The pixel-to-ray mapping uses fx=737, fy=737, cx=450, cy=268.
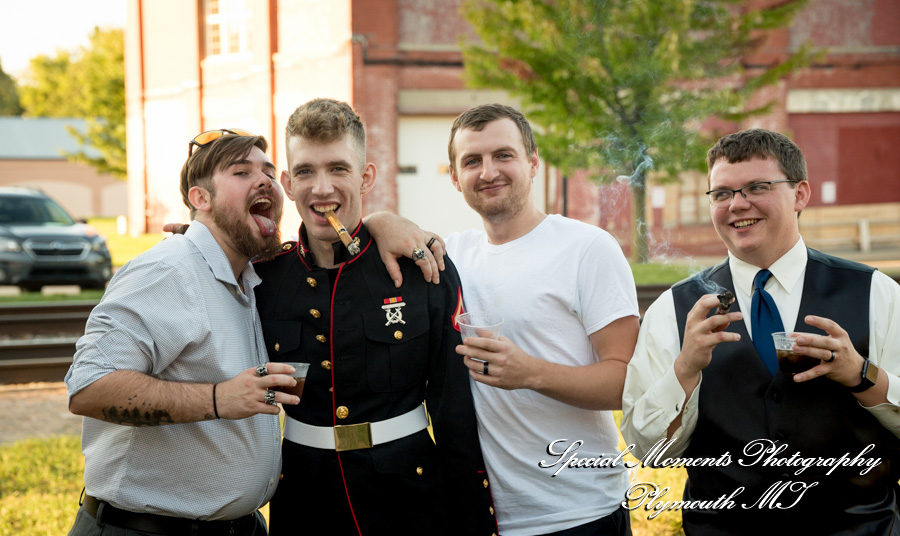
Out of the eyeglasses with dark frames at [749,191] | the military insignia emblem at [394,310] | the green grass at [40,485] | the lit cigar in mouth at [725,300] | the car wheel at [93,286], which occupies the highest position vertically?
the eyeglasses with dark frames at [749,191]

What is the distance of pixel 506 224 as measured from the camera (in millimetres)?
3262

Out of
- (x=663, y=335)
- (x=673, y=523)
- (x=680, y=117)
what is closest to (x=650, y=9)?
(x=680, y=117)

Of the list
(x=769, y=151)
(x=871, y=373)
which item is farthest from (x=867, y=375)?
(x=769, y=151)

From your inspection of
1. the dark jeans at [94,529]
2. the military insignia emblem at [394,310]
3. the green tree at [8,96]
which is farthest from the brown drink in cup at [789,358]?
the green tree at [8,96]

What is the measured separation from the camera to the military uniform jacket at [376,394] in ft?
9.65

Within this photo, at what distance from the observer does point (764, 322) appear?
284 cm

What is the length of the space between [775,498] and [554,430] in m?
0.87

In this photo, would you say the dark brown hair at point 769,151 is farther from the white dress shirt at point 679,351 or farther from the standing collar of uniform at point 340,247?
the standing collar of uniform at point 340,247

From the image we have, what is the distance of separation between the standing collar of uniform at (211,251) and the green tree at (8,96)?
95.2 m

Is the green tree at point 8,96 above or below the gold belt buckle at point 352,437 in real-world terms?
above

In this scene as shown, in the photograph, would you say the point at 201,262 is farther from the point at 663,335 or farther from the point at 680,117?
the point at 680,117

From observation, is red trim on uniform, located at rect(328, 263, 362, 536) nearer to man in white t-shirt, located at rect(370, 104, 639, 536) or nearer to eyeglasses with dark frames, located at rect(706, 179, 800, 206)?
man in white t-shirt, located at rect(370, 104, 639, 536)

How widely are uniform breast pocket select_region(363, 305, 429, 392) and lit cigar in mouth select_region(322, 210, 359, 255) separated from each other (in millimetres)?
289

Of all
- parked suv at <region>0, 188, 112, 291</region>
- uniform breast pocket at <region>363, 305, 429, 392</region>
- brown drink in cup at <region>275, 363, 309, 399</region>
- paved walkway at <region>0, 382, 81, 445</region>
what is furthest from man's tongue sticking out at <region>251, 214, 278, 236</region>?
parked suv at <region>0, 188, 112, 291</region>
